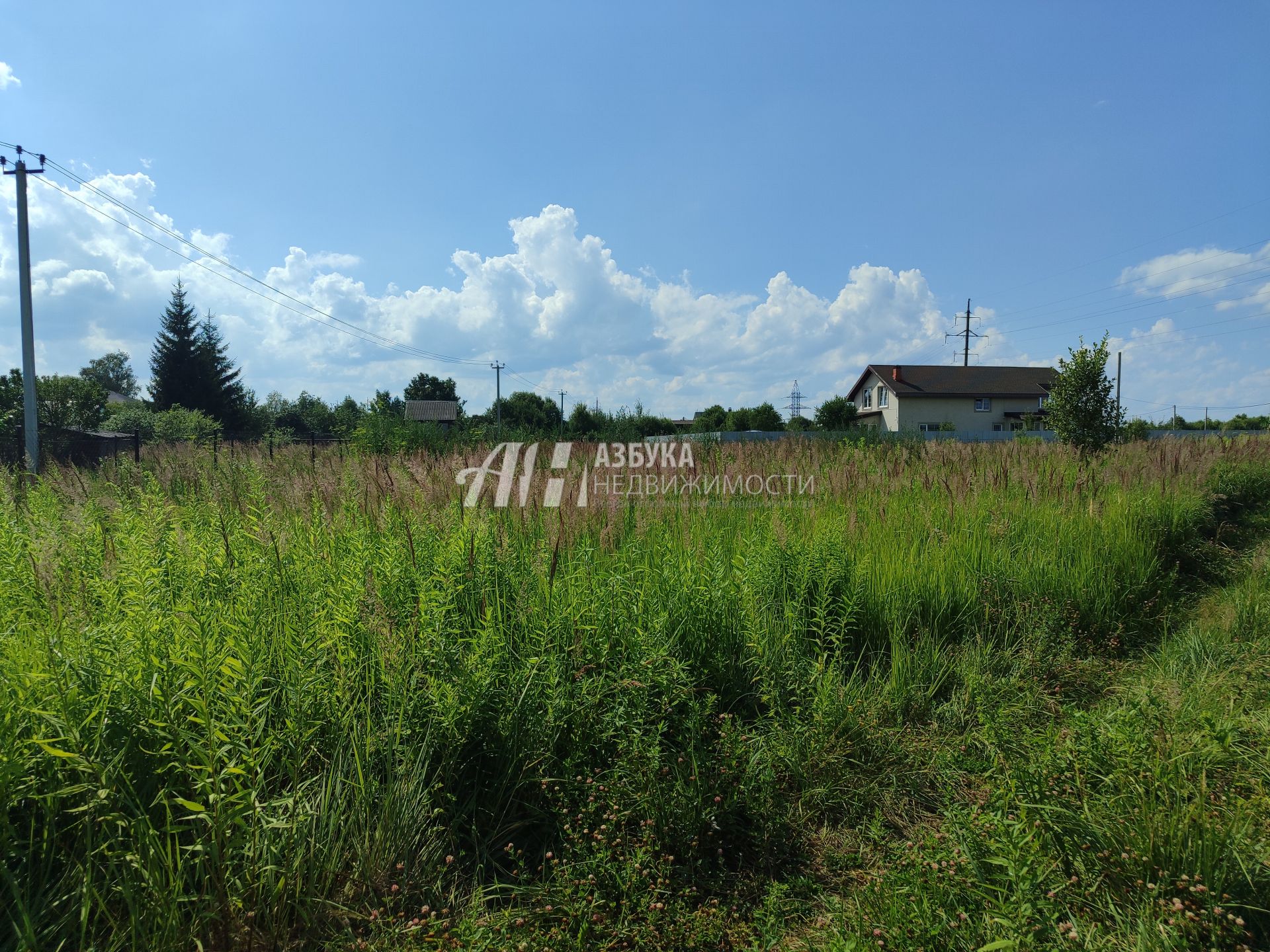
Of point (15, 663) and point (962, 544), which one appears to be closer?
point (15, 663)

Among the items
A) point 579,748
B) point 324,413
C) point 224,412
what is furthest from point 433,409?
point 579,748

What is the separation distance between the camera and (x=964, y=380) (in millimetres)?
44125

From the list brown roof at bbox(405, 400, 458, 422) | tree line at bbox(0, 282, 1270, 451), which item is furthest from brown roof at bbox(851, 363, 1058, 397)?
brown roof at bbox(405, 400, 458, 422)

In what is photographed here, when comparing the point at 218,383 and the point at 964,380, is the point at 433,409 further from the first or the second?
the point at 964,380

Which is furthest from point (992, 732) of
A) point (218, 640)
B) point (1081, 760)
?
point (218, 640)

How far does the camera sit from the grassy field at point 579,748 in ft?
5.12

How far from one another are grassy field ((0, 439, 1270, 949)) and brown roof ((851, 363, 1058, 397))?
42990 millimetres

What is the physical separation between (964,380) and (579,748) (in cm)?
4960

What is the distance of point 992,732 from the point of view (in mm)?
2426

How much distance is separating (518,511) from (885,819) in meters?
2.73

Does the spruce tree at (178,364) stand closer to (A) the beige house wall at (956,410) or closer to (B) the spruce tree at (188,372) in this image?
(B) the spruce tree at (188,372)

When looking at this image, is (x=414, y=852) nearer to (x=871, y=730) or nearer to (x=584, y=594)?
(x=584, y=594)

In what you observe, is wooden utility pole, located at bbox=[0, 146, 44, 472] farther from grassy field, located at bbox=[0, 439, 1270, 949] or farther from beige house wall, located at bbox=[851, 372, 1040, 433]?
beige house wall, located at bbox=[851, 372, 1040, 433]

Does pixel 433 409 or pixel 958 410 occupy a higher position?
pixel 433 409
